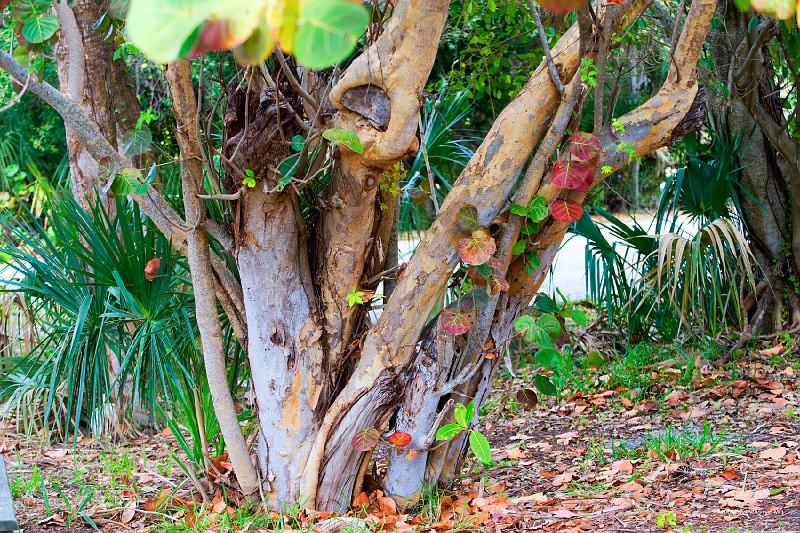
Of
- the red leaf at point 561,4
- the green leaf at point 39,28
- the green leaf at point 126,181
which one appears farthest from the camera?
the green leaf at point 126,181

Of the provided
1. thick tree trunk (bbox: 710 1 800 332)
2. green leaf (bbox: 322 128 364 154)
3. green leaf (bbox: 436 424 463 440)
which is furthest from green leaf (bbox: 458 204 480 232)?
thick tree trunk (bbox: 710 1 800 332)

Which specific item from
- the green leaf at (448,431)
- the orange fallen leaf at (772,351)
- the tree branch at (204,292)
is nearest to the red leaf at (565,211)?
the green leaf at (448,431)

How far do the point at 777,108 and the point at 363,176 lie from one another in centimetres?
400

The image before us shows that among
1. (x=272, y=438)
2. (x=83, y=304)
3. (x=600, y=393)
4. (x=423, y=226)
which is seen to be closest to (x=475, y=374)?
(x=272, y=438)

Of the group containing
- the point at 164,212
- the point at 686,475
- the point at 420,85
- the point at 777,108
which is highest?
the point at 777,108

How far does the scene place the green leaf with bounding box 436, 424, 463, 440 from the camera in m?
3.47

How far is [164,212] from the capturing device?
3.53 meters

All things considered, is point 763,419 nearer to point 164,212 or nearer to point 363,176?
point 363,176

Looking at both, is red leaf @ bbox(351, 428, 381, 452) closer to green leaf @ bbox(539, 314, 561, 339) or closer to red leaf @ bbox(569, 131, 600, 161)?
green leaf @ bbox(539, 314, 561, 339)

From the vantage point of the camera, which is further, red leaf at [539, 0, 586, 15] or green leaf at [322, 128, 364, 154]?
green leaf at [322, 128, 364, 154]

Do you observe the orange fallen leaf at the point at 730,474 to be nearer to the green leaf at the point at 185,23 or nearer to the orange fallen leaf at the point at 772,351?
the orange fallen leaf at the point at 772,351

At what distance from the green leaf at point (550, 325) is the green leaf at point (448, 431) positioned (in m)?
0.52

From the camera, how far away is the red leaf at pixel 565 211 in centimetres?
335

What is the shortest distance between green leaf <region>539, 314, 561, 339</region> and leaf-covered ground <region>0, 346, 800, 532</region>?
533mm
